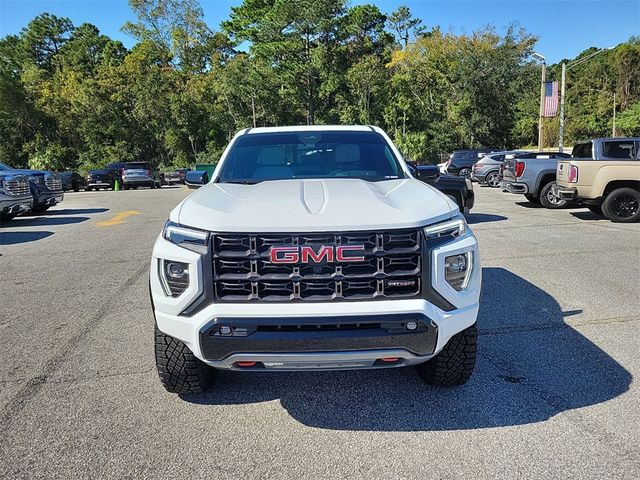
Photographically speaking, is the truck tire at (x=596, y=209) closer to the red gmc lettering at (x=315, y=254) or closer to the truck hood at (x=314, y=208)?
the truck hood at (x=314, y=208)

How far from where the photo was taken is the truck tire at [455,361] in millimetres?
3223

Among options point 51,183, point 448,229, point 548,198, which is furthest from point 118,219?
point 448,229

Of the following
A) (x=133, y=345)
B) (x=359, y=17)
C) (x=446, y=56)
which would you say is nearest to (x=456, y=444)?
(x=133, y=345)

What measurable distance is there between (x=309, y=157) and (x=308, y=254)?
6.50 feet

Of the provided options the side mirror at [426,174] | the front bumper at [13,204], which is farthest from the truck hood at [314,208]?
the front bumper at [13,204]

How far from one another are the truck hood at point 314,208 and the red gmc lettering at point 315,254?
11 cm

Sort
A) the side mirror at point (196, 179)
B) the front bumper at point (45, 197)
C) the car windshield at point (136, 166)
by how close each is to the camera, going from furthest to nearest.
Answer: the car windshield at point (136, 166) < the front bumper at point (45, 197) < the side mirror at point (196, 179)

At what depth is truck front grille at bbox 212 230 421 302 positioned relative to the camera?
2.81 m

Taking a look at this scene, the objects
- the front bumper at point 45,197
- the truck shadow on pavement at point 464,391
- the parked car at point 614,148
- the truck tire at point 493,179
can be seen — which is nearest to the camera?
the truck shadow on pavement at point 464,391

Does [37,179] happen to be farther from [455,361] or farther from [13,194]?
[455,361]

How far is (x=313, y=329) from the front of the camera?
2775 mm

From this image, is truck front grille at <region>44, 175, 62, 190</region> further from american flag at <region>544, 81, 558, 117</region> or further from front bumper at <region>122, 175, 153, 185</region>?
american flag at <region>544, 81, 558, 117</region>

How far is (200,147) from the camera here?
176 feet

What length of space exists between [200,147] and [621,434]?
53829mm
